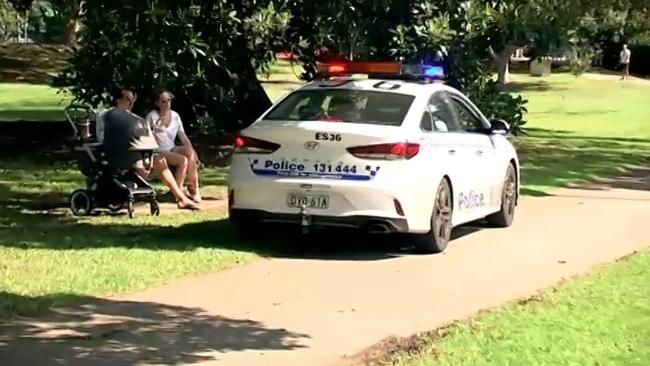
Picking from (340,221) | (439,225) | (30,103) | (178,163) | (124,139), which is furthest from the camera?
(30,103)

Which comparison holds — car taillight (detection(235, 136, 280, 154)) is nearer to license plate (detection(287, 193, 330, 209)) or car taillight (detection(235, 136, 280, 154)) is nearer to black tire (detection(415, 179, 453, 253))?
license plate (detection(287, 193, 330, 209))

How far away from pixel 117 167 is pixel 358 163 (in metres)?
2.93

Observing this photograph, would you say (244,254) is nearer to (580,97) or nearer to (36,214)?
(36,214)

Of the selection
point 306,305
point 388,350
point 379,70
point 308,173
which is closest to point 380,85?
point 379,70

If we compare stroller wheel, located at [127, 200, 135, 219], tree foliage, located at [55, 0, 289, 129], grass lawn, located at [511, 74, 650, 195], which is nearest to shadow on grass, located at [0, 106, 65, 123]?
tree foliage, located at [55, 0, 289, 129]

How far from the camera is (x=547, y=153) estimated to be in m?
22.4

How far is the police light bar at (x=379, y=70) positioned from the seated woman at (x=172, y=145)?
1.81 metres

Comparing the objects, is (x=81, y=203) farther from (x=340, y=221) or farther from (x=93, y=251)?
(x=340, y=221)

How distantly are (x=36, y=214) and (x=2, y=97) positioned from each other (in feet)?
80.0

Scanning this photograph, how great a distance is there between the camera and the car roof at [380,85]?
35.2ft

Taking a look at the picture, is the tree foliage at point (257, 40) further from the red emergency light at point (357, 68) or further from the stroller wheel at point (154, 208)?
the stroller wheel at point (154, 208)

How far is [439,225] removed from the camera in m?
10.4

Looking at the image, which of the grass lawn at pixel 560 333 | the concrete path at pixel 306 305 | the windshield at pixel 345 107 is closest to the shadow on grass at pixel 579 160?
the concrete path at pixel 306 305

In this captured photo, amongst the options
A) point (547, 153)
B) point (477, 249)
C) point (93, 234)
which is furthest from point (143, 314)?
point (547, 153)
